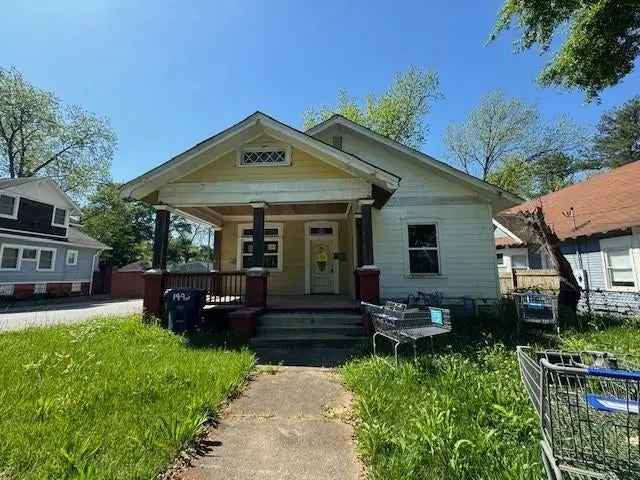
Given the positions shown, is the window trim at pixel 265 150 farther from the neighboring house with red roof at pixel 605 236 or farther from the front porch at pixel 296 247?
the neighboring house with red roof at pixel 605 236

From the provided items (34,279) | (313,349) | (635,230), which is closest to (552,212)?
(635,230)

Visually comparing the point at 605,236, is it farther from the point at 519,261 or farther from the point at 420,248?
the point at 420,248

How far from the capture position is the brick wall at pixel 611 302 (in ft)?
33.4

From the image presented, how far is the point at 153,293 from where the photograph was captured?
8227 millimetres

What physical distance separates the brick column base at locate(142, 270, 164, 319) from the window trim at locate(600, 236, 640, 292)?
13.7m

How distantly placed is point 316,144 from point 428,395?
19.1ft

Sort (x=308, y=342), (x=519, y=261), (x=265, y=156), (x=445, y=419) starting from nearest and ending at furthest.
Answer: (x=445, y=419) → (x=308, y=342) → (x=265, y=156) → (x=519, y=261)

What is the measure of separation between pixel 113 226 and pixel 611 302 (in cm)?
3893

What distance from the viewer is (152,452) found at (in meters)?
2.78

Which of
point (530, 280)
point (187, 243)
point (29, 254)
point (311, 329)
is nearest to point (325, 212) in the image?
point (311, 329)

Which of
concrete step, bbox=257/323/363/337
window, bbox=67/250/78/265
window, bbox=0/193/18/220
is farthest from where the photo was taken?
window, bbox=67/250/78/265

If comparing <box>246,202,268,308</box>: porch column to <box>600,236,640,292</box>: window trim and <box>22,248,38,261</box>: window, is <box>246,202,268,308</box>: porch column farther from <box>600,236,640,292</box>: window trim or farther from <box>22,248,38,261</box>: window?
<box>22,248,38,261</box>: window

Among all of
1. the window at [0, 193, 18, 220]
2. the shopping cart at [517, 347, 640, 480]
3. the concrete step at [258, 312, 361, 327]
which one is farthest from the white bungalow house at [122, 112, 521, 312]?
the window at [0, 193, 18, 220]

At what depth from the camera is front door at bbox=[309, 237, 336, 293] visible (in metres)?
11.8
